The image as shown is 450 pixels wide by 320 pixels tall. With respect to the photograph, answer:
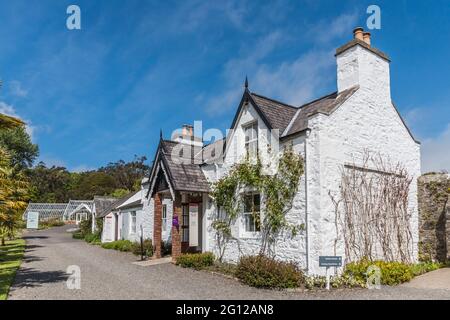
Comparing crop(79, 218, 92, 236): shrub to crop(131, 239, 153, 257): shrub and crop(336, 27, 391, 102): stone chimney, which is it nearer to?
crop(131, 239, 153, 257): shrub

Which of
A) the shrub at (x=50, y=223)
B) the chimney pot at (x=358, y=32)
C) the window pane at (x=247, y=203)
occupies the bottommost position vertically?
the shrub at (x=50, y=223)

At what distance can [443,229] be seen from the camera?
14.0m

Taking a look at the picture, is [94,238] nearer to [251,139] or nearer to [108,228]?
[108,228]

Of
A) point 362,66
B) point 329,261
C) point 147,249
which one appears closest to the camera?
point 329,261

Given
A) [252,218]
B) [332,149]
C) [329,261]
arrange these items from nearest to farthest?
[329,261] < [332,149] < [252,218]

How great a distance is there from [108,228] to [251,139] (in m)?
20.4

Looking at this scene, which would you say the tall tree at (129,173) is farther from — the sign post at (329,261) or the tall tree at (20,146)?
the sign post at (329,261)

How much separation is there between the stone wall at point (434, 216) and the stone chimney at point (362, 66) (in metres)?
4.00

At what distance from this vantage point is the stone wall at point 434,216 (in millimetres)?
13969

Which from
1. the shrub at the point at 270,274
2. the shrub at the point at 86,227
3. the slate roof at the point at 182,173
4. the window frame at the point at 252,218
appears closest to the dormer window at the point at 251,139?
the window frame at the point at 252,218

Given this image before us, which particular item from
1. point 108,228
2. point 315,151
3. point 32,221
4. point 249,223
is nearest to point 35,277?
point 249,223

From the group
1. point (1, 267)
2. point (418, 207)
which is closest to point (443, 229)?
point (418, 207)

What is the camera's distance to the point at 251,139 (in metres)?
14.7

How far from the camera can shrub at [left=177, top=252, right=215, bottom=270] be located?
575 inches
